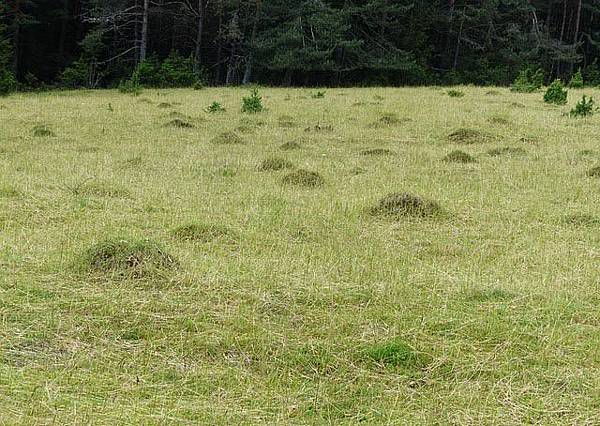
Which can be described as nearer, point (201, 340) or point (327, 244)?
point (201, 340)

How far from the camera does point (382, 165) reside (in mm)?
9938

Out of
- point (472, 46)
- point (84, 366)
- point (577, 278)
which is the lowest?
point (84, 366)

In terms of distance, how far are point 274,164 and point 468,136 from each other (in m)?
4.85

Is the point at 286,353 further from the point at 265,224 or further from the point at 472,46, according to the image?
the point at 472,46

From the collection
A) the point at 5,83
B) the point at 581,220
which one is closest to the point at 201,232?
the point at 581,220

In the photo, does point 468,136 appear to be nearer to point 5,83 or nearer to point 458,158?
point 458,158

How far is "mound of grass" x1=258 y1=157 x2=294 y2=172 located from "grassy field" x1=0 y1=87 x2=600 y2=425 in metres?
0.03

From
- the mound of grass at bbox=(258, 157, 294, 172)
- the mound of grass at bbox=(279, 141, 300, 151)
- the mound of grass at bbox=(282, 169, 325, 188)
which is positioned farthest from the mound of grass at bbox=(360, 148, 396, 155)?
the mound of grass at bbox=(282, 169, 325, 188)

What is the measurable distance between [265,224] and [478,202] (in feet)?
9.07

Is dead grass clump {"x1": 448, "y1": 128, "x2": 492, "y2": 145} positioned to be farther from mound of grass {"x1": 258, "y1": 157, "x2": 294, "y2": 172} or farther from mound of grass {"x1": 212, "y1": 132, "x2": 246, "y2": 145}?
mound of grass {"x1": 258, "y1": 157, "x2": 294, "y2": 172}

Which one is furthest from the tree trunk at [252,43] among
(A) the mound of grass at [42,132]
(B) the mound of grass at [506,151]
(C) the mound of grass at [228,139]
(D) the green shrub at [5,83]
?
(B) the mound of grass at [506,151]

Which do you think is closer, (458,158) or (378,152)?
(458,158)

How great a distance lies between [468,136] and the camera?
12.7 meters

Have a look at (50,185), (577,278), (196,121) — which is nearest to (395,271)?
(577,278)
